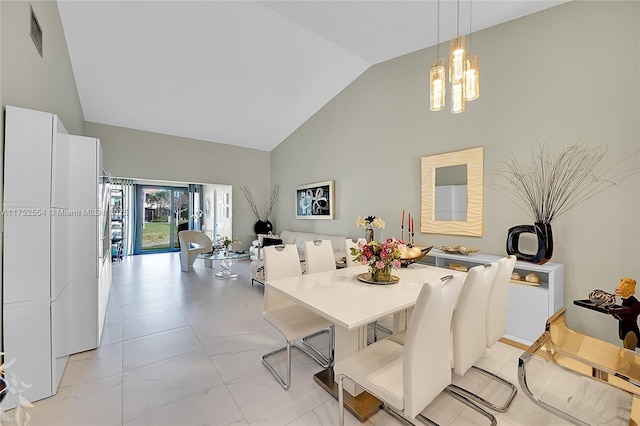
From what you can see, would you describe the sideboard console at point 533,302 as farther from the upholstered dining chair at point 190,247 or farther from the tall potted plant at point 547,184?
the upholstered dining chair at point 190,247

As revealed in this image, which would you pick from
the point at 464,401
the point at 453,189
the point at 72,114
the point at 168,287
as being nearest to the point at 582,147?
the point at 453,189

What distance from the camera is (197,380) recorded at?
2123 mm

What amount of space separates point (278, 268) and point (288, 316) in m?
0.43

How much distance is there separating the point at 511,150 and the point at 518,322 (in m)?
1.82

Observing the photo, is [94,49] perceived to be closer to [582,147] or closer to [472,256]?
[472,256]

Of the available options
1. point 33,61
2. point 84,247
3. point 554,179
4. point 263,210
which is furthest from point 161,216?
point 554,179

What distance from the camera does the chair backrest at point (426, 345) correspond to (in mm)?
1261

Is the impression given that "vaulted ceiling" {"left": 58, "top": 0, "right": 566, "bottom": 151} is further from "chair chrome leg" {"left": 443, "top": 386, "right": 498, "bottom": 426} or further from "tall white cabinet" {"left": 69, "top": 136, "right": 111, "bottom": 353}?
"chair chrome leg" {"left": 443, "top": 386, "right": 498, "bottom": 426}

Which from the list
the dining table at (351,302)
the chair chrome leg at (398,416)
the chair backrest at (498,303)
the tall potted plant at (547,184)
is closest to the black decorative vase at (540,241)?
the tall potted plant at (547,184)

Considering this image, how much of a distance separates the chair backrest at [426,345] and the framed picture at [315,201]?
4080 millimetres

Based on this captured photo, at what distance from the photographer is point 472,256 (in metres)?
3.10

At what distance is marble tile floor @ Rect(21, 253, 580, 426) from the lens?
1.76 metres

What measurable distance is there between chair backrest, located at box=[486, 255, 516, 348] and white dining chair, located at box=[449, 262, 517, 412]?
8 centimetres

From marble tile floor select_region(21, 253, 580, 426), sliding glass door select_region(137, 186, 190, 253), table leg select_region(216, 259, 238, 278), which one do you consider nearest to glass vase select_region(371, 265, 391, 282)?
marble tile floor select_region(21, 253, 580, 426)
